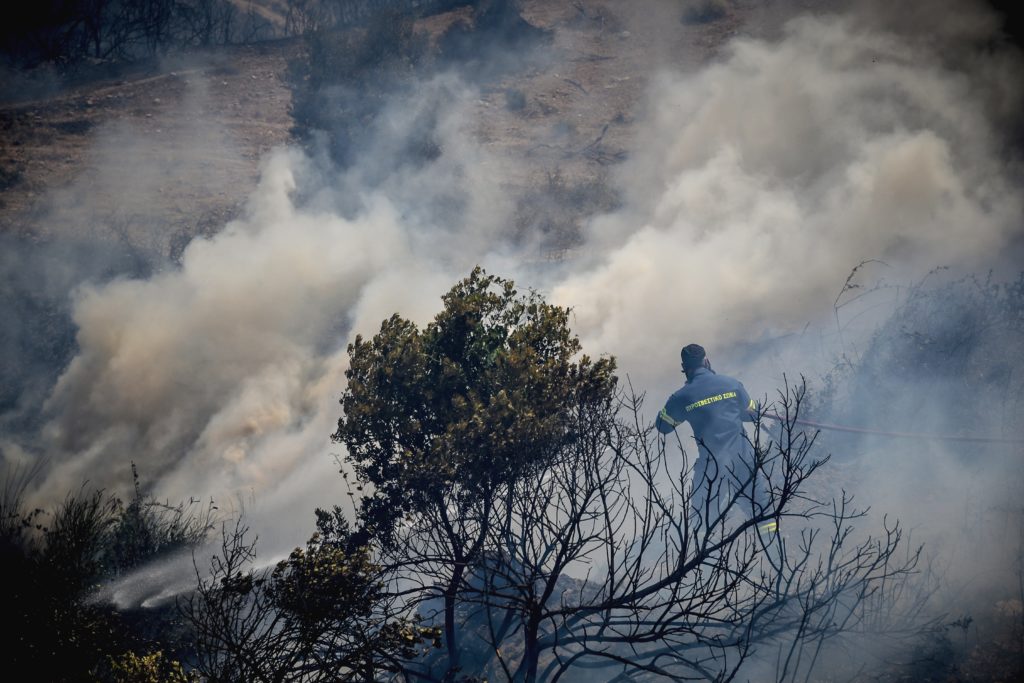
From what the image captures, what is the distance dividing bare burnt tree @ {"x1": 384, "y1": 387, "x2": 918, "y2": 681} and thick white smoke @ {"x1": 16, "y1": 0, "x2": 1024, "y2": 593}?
4762 mm

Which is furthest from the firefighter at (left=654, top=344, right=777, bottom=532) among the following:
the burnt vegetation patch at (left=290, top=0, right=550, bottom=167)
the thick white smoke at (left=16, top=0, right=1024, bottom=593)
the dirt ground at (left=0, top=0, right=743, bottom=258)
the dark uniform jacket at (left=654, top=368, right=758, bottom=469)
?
the burnt vegetation patch at (left=290, top=0, right=550, bottom=167)

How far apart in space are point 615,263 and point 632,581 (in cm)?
898

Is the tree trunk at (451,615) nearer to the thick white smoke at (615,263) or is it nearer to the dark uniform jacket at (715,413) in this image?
the dark uniform jacket at (715,413)

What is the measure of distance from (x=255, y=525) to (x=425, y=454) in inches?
253

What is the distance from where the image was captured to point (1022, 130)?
52.0ft

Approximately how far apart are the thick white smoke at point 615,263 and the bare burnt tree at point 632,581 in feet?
15.6

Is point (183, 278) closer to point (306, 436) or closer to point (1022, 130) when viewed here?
point (306, 436)

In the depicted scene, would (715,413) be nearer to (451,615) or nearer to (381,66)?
(451,615)

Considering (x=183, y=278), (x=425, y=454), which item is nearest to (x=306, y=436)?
(x=183, y=278)

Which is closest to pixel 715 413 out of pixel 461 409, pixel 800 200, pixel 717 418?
pixel 717 418

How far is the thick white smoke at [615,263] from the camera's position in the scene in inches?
492

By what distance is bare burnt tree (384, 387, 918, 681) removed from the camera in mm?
5223

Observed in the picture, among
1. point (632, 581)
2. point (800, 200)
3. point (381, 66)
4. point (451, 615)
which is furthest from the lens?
point (381, 66)

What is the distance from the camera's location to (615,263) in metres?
13.7
